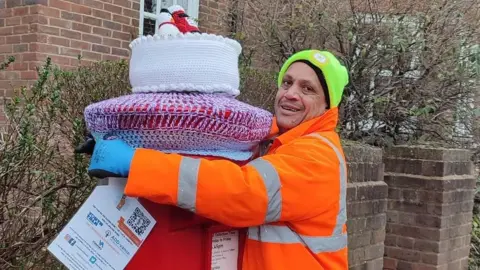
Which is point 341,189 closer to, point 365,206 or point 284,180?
point 284,180

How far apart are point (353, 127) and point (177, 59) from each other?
4318 millimetres

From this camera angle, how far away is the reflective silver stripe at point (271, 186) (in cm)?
204

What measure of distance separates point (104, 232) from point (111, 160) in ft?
0.87

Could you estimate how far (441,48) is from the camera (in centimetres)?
602

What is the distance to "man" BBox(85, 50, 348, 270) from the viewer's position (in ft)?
6.30

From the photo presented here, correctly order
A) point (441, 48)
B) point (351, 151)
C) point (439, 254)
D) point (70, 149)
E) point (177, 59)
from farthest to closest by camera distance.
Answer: point (441, 48) → point (439, 254) → point (351, 151) → point (70, 149) → point (177, 59)

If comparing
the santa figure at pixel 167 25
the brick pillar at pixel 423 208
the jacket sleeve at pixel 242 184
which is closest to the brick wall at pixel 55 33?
the brick pillar at pixel 423 208

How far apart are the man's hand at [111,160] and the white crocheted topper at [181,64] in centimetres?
25

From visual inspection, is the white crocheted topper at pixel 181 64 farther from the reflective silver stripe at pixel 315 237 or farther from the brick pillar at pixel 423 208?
the brick pillar at pixel 423 208

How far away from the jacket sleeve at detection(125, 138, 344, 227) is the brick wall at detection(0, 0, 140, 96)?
3.84 meters

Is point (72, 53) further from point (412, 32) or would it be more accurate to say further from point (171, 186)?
point (171, 186)

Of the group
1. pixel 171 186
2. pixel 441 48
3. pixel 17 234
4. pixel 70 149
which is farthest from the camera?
pixel 441 48

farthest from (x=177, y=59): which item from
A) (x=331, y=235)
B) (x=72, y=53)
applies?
(x=72, y=53)

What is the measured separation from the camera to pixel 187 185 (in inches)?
76.0
